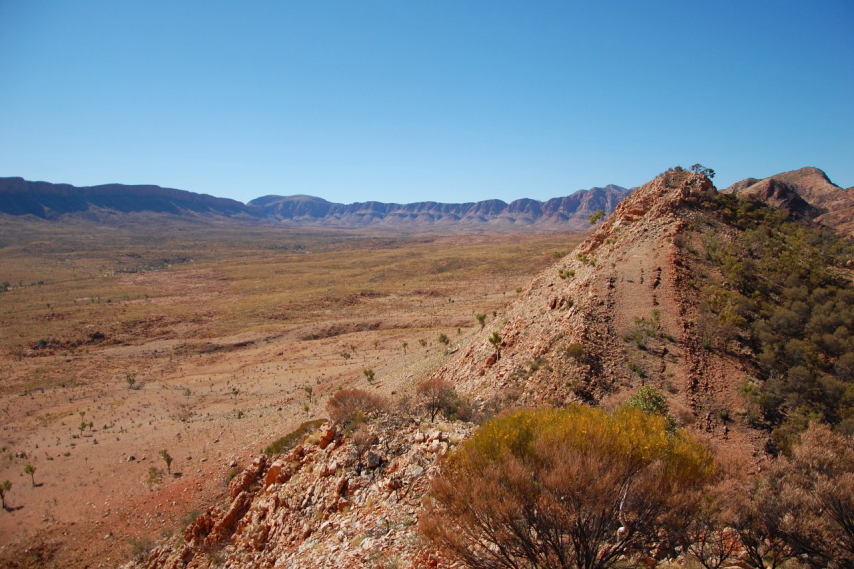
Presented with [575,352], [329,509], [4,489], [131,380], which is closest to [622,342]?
[575,352]

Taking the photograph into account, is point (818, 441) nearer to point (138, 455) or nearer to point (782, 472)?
point (782, 472)

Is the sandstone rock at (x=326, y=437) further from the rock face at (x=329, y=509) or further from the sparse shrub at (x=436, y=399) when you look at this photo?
the sparse shrub at (x=436, y=399)

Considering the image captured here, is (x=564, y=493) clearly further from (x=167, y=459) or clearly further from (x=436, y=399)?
(x=167, y=459)

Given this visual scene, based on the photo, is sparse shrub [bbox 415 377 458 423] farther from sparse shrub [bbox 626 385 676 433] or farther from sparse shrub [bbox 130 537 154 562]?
sparse shrub [bbox 130 537 154 562]

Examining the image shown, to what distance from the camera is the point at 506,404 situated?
14695 millimetres

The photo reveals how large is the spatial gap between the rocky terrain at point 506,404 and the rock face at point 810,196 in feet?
111

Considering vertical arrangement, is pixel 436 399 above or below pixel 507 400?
above

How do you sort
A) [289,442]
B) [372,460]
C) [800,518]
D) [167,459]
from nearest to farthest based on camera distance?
[800,518]
[372,460]
[289,442]
[167,459]

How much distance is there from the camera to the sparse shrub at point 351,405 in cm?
1354

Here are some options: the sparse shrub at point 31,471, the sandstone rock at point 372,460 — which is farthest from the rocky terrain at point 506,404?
the sparse shrub at point 31,471

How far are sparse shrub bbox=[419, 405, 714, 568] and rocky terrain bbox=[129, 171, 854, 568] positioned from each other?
6.07 feet

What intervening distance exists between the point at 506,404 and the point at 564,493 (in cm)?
861

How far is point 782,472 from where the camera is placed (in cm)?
830

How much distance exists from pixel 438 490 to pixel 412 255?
387 ft
